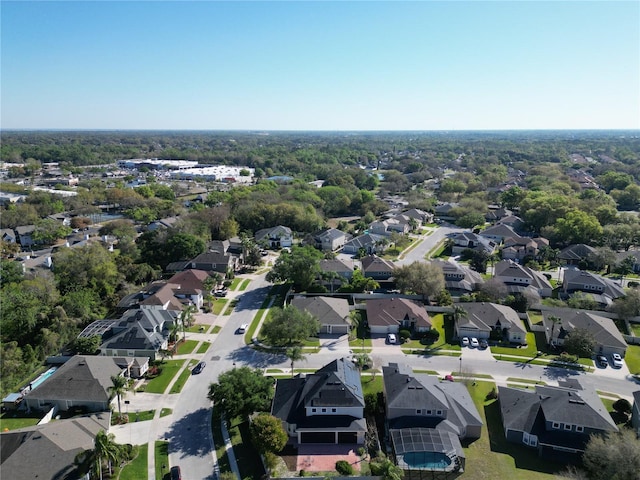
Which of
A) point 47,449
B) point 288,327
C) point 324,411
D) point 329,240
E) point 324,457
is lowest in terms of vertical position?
point 324,457

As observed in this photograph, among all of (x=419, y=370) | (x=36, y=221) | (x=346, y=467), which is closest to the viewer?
(x=346, y=467)

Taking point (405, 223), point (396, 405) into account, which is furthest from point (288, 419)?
point (405, 223)

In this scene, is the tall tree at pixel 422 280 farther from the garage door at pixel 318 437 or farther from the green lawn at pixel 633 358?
the garage door at pixel 318 437

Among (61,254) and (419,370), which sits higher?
(61,254)

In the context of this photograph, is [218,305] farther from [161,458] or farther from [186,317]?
[161,458]

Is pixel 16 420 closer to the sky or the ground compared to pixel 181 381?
closer to the sky

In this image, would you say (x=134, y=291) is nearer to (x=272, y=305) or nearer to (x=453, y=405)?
(x=272, y=305)

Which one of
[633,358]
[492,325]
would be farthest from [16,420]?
[633,358]
